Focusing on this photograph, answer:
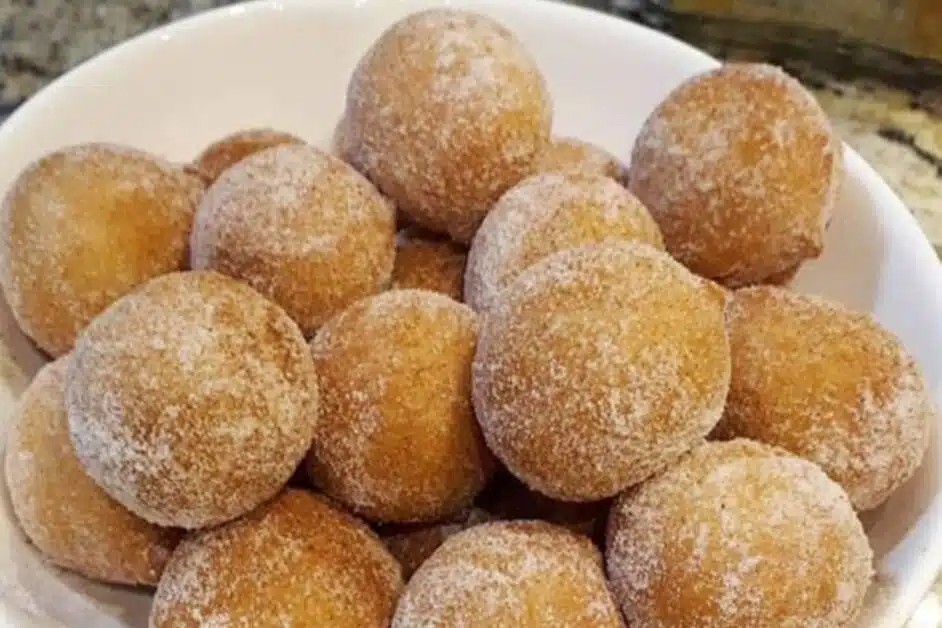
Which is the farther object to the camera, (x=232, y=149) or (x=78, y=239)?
(x=232, y=149)

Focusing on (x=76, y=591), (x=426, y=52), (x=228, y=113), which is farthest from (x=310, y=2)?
(x=76, y=591)

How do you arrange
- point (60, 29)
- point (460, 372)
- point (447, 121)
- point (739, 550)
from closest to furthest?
point (739, 550) → point (460, 372) → point (447, 121) → point (60, 29)

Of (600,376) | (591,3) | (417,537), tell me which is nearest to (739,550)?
(600,376)

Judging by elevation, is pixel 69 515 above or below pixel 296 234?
below

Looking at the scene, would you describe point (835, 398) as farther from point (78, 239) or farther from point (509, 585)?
point (78, 239)

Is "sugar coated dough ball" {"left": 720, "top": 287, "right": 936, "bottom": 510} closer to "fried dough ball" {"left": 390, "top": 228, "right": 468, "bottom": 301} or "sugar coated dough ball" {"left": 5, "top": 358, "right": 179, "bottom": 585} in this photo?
"fried dough ball" {"left": 390, "top": 228, "right": 468, "bottom": 301}

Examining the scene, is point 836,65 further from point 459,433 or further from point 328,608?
point 328,608

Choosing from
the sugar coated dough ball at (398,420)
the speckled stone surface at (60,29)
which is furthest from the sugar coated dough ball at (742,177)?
the speckled stone surface at (60,29)
